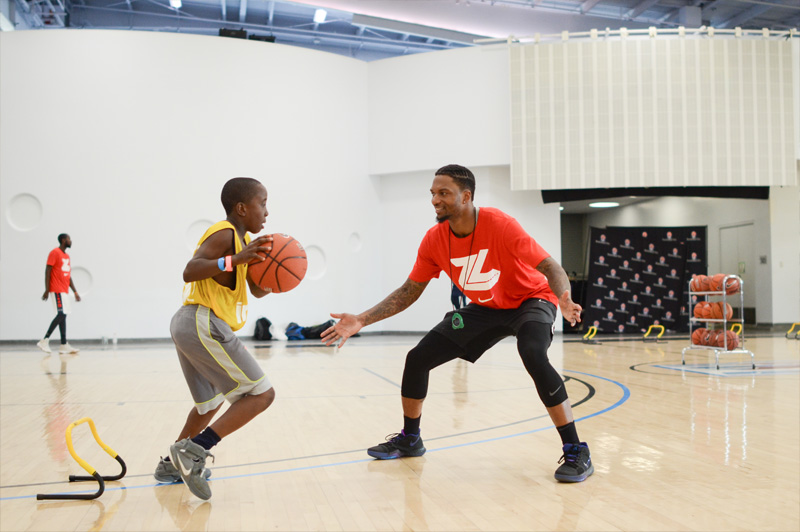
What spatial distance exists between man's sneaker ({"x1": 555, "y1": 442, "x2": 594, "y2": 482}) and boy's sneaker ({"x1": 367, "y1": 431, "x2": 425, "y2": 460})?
32.7 inches

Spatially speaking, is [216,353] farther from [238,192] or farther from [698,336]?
[698,336]

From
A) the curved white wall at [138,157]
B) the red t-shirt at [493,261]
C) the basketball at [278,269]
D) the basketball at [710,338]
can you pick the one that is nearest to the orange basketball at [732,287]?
the basketball at [710,338]

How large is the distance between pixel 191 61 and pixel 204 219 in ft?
9.80

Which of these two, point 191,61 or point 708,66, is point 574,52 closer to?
point 708,66

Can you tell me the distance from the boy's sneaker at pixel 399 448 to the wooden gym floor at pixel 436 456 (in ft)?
0.18

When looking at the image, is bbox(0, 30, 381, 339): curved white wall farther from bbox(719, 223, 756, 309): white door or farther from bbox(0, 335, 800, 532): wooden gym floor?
bbox(719, 223, 756, 309): white door

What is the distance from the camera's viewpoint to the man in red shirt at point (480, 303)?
10.8 ft

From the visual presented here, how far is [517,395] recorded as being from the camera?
599 centimetres

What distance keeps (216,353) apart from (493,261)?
1459 millimetres

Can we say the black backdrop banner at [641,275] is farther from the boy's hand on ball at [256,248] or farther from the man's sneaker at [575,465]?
the boy's hand on ball at [256,248]

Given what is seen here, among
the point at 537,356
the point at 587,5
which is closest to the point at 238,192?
the point at 537,356

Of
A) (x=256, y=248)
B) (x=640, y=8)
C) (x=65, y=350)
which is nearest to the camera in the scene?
(x=256, y=248)

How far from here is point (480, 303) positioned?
12.1 ft

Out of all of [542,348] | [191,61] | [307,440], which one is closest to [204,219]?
[191,61]
